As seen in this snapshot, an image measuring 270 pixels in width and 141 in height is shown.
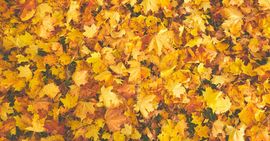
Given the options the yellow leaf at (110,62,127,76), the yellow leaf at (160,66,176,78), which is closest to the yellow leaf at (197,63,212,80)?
the yellow leaf at (160,66,176,78)

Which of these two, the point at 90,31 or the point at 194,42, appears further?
the point at 90,31

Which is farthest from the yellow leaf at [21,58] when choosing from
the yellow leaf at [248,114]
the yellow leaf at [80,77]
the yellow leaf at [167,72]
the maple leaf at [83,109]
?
the yellow leaf at [248,114]

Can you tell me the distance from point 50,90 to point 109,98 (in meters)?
0.52

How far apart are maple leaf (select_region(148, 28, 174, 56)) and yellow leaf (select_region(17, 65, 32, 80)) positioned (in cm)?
107

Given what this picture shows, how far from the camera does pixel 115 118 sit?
290cm

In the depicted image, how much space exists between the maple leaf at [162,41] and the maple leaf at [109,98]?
1.75 ft

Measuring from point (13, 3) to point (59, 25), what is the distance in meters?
0.58

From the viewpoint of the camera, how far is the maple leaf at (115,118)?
113 inches

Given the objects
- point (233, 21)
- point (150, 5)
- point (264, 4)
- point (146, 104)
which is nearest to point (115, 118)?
point (146, 104)

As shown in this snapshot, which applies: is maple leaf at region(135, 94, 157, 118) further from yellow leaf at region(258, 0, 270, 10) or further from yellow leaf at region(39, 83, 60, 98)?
yellow leaf at region(258, 0, 270, 10)

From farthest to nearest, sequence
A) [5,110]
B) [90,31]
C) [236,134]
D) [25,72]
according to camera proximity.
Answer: [90,31] → [25,72] → [5,110] → [236,134]

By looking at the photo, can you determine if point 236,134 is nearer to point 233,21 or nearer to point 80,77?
point 233,21

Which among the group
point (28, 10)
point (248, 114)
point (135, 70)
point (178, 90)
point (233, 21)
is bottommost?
point (248, 114)

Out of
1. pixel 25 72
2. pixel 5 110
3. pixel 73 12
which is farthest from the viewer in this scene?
pixel 73 12
